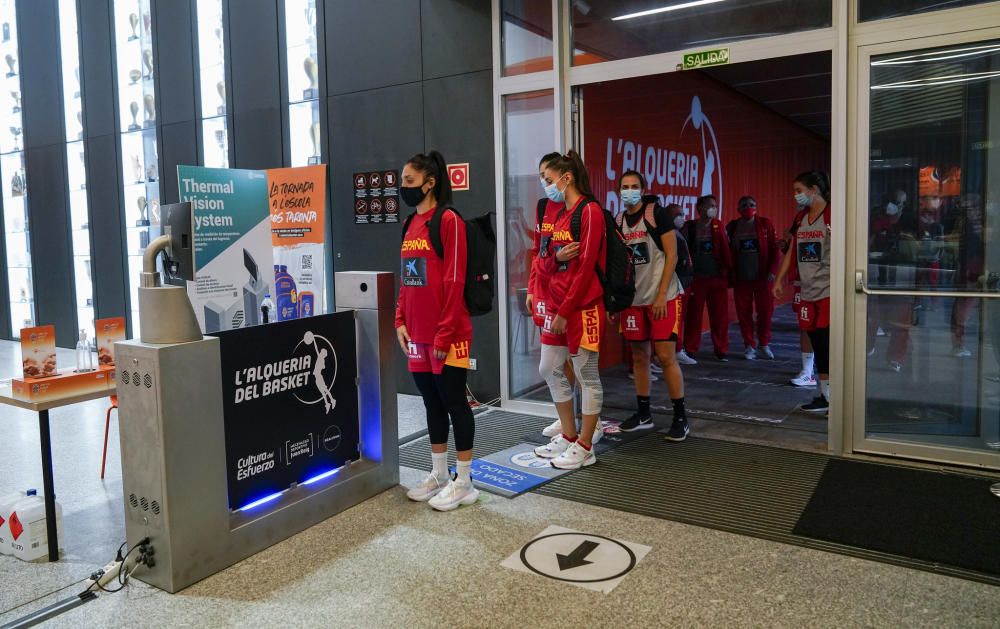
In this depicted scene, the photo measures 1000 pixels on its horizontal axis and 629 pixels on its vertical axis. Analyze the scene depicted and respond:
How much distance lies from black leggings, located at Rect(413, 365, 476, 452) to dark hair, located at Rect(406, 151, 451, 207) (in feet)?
2.60

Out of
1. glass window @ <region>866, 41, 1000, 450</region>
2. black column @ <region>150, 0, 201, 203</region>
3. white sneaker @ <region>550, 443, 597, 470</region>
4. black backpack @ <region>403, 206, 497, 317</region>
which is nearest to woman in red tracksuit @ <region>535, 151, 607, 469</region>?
white sneaker @ <region>550, 443, 597, 470</region>

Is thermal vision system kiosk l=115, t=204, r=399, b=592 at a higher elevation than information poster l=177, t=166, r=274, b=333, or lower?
lower

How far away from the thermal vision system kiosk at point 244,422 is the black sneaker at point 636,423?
5.46 ft

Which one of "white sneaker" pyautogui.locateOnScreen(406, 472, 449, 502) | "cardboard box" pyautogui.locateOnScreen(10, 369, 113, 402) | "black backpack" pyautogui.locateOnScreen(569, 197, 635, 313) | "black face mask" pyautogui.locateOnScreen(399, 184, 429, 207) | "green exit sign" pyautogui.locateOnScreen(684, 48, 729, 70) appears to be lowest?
"white sneaker" pyautogui.locateOnScreen(406, 472, 449, 502)

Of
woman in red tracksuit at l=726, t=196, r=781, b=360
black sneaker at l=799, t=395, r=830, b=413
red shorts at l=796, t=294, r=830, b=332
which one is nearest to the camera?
red shorts at l=796, t=294, r=830, b=332

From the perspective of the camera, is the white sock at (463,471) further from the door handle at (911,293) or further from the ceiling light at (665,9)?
the ceiling light at (665,9)

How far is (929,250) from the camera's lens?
159 inches

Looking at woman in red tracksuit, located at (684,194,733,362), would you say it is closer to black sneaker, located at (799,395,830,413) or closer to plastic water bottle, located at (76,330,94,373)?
black sneaker, located at (799,395,830,413)

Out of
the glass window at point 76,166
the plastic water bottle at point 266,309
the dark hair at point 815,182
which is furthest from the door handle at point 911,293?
the glass window at point 76,166

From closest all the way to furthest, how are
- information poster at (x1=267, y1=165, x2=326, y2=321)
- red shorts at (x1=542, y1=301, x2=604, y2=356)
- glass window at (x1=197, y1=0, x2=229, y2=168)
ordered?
red shorts at (x1=542, y1=301, x2=604, y2=356) → information poster at (x1=267, y1=165, x2=326, y2=321) → glass window at (x1=197, y1=0, x2=229, y2=168)

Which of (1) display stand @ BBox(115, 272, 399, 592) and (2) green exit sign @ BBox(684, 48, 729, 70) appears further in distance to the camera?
(2) green exit sign @ BBox(684, 48, 729, 70)

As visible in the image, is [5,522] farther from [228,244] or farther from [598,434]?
[598,434]

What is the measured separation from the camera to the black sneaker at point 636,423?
193 inches

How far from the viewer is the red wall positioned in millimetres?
7008
